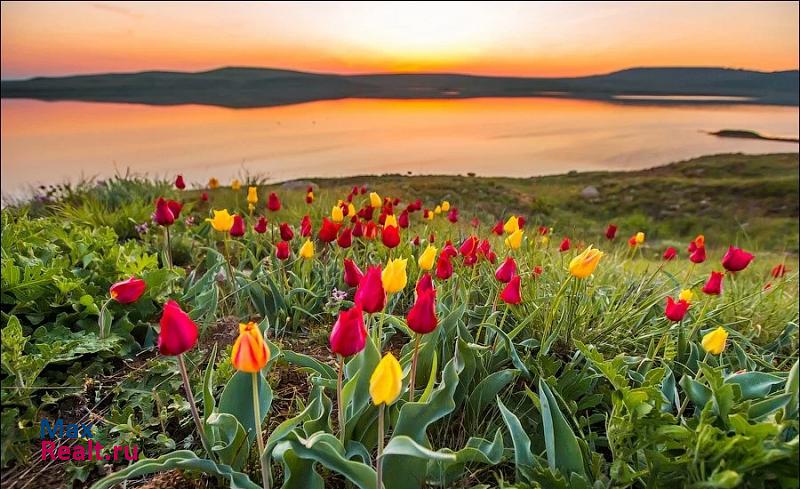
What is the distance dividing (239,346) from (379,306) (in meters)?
0.45

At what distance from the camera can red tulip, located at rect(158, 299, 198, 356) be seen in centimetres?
145

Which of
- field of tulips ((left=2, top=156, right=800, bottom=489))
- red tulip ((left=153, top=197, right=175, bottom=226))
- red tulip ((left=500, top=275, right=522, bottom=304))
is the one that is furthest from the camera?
red tulip ((left=153, top=197, right=175, bottom=226))

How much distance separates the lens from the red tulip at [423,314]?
155 centimetres

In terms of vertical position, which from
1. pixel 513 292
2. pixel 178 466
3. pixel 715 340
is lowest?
pixel 178 466

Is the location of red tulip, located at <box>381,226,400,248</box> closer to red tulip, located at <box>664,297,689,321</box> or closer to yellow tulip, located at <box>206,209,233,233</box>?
yellow tulip, located at <box>206,209,233,233</box>

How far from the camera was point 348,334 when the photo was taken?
1424 mm

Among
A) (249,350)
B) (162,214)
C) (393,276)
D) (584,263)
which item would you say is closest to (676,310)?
(584,263)

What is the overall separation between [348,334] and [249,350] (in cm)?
24

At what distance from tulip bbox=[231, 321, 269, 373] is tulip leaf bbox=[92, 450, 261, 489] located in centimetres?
46

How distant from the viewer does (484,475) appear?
78.8 inches

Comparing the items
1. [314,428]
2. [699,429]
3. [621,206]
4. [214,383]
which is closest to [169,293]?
[214,383]

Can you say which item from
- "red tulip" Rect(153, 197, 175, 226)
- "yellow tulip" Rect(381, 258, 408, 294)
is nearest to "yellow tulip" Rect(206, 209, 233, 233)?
"red tulip" Rect(153, 197, 175, 226)

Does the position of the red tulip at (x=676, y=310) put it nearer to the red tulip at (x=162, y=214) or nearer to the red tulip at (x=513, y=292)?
the red tulip at (x=513, y=292)

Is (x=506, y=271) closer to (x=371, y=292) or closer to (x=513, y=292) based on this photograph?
(x=513, y=292)
